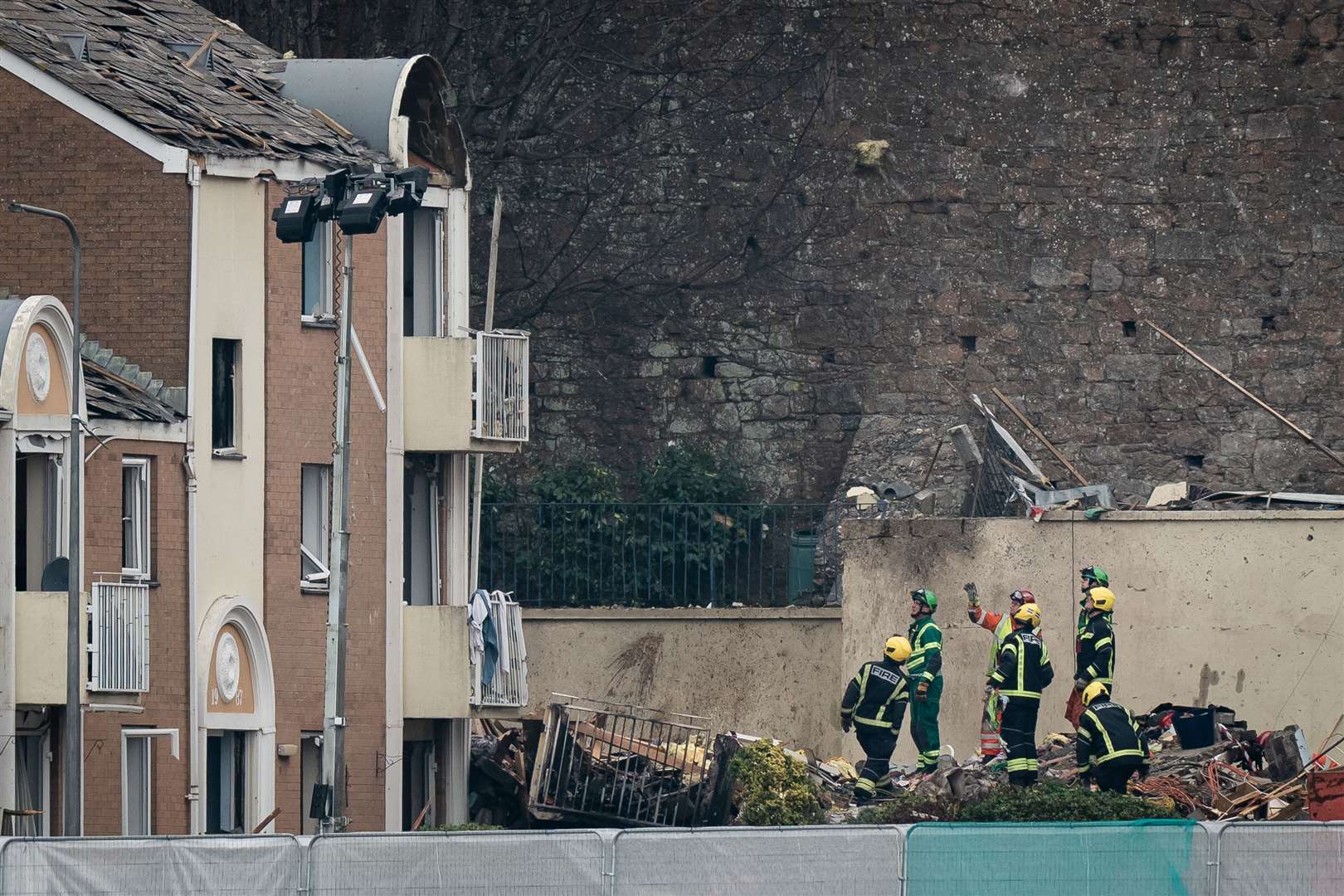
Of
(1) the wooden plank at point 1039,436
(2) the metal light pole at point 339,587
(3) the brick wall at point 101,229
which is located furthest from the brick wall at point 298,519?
(1) the wooden plank at point 1039,436

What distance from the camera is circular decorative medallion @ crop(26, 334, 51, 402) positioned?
22062mm

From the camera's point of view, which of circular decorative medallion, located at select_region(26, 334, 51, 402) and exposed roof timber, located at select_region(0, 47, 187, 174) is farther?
exposed roof timber, located at select_region(0, 47, 187, 174)

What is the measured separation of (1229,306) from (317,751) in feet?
40.4

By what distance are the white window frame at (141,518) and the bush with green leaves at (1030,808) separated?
6.00m

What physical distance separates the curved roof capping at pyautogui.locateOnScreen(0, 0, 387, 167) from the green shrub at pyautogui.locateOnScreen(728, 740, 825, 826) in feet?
20.4

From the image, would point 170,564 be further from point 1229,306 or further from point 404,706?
A: point 1229,306

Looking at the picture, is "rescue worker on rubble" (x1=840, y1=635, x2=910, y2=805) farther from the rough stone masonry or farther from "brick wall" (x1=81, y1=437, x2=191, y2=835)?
the rough stone masonry

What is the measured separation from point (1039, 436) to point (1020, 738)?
8985 millimetres

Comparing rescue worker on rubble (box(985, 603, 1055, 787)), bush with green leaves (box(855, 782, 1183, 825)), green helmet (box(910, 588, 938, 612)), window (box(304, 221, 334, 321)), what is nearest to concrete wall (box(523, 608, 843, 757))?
green helmet (box(910, 588, 938, 612))

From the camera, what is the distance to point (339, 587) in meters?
21.5

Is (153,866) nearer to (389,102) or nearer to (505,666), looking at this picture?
(505,666)

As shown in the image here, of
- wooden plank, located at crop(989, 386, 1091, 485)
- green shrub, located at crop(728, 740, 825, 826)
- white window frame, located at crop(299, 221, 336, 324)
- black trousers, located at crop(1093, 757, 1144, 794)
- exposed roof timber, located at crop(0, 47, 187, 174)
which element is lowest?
green shrub, located at crop(728, 740, 825, 826)

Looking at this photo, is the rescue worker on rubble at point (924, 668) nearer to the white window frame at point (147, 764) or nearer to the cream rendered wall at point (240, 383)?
the cream rendered wall at point (240, 383)

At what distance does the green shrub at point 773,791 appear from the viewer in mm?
23531
